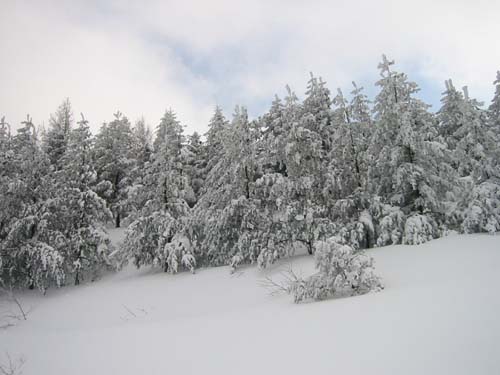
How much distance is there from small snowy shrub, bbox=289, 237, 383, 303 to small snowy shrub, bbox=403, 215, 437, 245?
6.14m

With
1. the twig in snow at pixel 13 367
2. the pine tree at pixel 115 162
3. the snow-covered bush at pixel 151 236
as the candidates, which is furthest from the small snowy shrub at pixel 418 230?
the pine tree at pixel 115 162

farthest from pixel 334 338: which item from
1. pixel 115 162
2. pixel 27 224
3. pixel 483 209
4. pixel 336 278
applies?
pixel 115 162

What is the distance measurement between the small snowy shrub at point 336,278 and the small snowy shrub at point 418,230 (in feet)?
20.1

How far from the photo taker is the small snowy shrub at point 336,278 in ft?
27.0

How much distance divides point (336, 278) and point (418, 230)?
728 cm

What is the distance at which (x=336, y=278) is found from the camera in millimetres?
8281

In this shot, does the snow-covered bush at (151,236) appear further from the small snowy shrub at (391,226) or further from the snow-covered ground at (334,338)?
the small snowy shrub at (391,226)

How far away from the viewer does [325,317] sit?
6.25 m

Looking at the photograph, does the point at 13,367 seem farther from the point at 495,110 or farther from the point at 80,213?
the point at 495,110

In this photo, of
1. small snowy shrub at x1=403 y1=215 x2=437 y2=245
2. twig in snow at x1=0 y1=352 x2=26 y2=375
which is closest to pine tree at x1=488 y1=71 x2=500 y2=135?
small snowy shrub at x1=403 y1=215 x2=437 y2=245

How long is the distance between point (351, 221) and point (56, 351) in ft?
41.7

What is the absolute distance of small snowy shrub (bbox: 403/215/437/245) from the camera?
1335cm

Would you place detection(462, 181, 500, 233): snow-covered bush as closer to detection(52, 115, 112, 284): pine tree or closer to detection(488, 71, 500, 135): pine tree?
detection(488, 71, 500, 135): pine tree

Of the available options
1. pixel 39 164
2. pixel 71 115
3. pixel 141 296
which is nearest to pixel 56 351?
pixel 141 296
